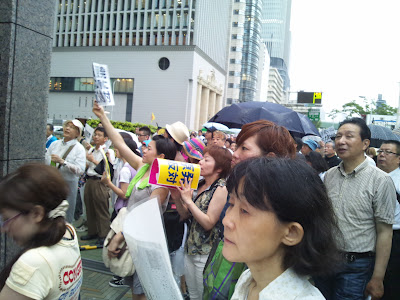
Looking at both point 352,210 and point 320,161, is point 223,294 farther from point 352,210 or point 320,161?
point 320,161

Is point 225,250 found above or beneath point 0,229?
above

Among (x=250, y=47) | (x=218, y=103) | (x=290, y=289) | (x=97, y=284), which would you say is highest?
(x=250, y=47)

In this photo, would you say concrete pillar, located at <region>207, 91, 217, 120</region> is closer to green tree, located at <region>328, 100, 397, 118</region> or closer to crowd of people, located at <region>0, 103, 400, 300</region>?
green tree, located at <region>328, 100, 397, 118</region>

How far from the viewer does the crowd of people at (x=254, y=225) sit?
1.17 meters

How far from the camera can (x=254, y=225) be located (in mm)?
1175

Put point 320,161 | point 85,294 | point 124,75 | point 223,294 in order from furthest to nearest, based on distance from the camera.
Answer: point 124,75, point 320,161, point 85,294, point 223,294

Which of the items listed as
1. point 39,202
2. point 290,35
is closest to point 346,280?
point 39,202

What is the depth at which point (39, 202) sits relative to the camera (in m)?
1.73

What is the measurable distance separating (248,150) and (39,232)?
1446 millimetres

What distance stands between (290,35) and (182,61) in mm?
171932

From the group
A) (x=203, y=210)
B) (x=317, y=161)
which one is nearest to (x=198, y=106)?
(x=317, y=161)

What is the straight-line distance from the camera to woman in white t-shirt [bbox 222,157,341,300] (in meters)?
1.16

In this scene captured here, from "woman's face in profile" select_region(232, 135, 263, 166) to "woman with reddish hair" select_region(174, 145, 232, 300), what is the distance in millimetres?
474

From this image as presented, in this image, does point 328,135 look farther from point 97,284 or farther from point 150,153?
point 97,284
